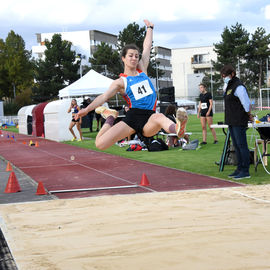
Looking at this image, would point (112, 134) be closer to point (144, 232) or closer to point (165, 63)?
point (144, 232)

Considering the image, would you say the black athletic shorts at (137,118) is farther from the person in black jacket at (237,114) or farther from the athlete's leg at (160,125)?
the person in black jacket at (237,114)

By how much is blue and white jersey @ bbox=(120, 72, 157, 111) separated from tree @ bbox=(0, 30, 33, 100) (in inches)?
2805

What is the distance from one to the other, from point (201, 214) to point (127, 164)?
6275 mm

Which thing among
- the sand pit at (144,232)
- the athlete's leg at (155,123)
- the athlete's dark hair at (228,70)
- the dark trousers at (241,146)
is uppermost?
the athlete's dark hair at (228,70)

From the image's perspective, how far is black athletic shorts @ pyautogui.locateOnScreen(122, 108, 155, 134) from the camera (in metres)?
6.20

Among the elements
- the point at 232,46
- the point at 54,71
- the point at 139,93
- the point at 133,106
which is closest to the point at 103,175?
the point at 133,106

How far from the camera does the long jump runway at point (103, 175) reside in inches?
335

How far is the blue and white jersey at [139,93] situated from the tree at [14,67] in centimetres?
7124

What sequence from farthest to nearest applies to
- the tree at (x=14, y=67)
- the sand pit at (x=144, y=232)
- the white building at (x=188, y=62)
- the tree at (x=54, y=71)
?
the white building at (x=188, y=62) < the tree at (x=14, y=67) < the tree at (x=54, y=71) < the sand pit at (x=144, y=232)

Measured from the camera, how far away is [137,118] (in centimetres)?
621

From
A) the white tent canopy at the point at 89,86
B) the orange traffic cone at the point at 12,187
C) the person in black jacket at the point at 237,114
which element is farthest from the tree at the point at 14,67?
the person in black jacket at the point at 237,114

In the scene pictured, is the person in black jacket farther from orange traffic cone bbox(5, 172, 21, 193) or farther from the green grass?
orange traffic cone bbox(5, 172, 21, 193)

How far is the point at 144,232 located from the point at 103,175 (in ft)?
17.4

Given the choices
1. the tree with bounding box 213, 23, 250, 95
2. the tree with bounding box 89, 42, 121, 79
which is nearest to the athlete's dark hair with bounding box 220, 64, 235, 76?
the tree with bounding box 213, 23, 250, 95
